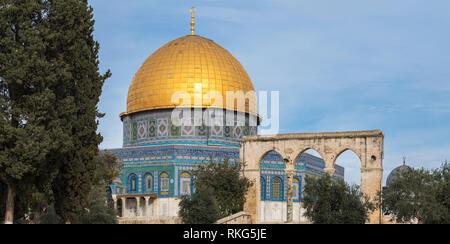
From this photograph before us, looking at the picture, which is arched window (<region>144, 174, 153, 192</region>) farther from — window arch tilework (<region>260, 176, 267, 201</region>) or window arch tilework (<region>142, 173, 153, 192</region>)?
window arch tilework (<region>260, 176, 267, 201</region>)

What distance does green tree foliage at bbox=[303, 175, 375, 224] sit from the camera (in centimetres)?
2261

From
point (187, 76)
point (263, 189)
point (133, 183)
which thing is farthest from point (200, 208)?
point (187, 76)

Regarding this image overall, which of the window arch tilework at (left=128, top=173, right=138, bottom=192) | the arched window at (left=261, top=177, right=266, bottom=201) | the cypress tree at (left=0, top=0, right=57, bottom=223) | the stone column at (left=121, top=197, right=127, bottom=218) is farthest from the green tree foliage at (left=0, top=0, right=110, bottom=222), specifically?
the arched window at (left=261, top=177, right=266, bottom=201)

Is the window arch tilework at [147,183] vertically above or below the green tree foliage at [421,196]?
above

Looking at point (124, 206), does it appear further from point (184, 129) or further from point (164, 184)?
point (184, 129)

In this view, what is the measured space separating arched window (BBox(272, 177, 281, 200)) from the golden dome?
537 centimetres

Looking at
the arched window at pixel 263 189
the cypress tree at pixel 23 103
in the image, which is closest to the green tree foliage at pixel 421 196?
the cypress tree at pixel 23 103

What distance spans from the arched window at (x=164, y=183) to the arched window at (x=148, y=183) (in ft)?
1.99

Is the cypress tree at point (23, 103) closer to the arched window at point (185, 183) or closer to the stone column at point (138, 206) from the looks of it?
the arched window at point (185, 183)

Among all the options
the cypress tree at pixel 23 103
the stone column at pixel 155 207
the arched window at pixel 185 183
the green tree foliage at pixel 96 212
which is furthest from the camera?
the arched window at pixel 185 183

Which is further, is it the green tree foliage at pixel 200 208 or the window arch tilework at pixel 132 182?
the window arch tilework at pixel 132 182

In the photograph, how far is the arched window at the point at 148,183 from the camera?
36875 millimetres

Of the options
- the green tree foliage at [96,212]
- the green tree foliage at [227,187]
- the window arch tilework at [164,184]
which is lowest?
the green tree foliage at [96,212]
